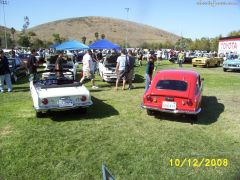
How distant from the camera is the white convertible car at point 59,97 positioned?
7723 millimetres

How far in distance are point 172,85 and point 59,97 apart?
306 cm

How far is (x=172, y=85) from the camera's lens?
834 centimetres

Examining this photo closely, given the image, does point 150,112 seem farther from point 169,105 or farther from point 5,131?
point 5,131

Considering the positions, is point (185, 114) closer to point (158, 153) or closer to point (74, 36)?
point (158, 153)

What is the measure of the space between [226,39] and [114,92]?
1440 inches

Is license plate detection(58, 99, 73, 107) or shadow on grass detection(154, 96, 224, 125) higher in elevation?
license plate detection(58, 99, 73, 107)

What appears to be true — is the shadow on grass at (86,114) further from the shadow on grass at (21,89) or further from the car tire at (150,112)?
the shadow on grass at (21,89)

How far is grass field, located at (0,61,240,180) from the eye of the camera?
4977 millimetres

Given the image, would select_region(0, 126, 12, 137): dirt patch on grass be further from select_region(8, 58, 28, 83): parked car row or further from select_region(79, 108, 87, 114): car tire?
select_region(8, 58, 28, 83): parked car row

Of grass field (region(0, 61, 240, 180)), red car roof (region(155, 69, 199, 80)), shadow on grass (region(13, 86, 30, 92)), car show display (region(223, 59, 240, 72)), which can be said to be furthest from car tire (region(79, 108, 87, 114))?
car show display (region(223, 59, 240, 72))

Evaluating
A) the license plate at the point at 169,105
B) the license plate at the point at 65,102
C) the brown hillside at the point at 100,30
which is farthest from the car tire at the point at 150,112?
the brown hillside at the point at 100,30

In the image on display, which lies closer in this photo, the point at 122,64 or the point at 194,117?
the point at 194,117

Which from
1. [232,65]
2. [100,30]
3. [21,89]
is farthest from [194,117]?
[100,30]

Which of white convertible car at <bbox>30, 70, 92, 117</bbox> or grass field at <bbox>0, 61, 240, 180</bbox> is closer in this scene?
grass field at <bbox>0, 61, 240, 180</bbox>
